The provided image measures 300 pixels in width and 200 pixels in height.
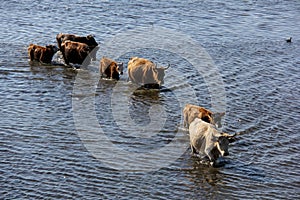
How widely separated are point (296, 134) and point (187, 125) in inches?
102

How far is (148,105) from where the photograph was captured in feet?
50.6

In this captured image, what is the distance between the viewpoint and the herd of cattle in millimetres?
11844

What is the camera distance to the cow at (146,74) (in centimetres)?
1650

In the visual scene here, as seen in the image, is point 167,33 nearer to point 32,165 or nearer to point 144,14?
point 144,14

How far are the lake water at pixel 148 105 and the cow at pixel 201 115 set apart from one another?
1.54ft

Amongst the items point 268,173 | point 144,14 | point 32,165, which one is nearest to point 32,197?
point 32,165

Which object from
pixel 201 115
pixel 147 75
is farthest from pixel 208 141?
pixel 147 75

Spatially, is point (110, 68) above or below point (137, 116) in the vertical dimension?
above

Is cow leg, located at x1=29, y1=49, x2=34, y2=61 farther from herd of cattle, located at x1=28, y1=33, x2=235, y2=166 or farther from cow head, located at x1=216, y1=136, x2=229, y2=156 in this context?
cow head, located at x1=216, y1=136, x2=229, y2=156

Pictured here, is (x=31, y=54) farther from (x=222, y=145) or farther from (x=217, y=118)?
(x=222, y=145)

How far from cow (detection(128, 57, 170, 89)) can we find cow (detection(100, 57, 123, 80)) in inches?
14.7

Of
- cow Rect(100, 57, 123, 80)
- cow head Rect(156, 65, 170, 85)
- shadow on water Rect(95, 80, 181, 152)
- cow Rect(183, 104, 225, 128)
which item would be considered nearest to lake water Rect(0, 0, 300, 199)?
shadow on water Rect(95, 80, 181, 152)

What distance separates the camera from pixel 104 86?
16672 millimetres

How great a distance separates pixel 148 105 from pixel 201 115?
2.65 metres
